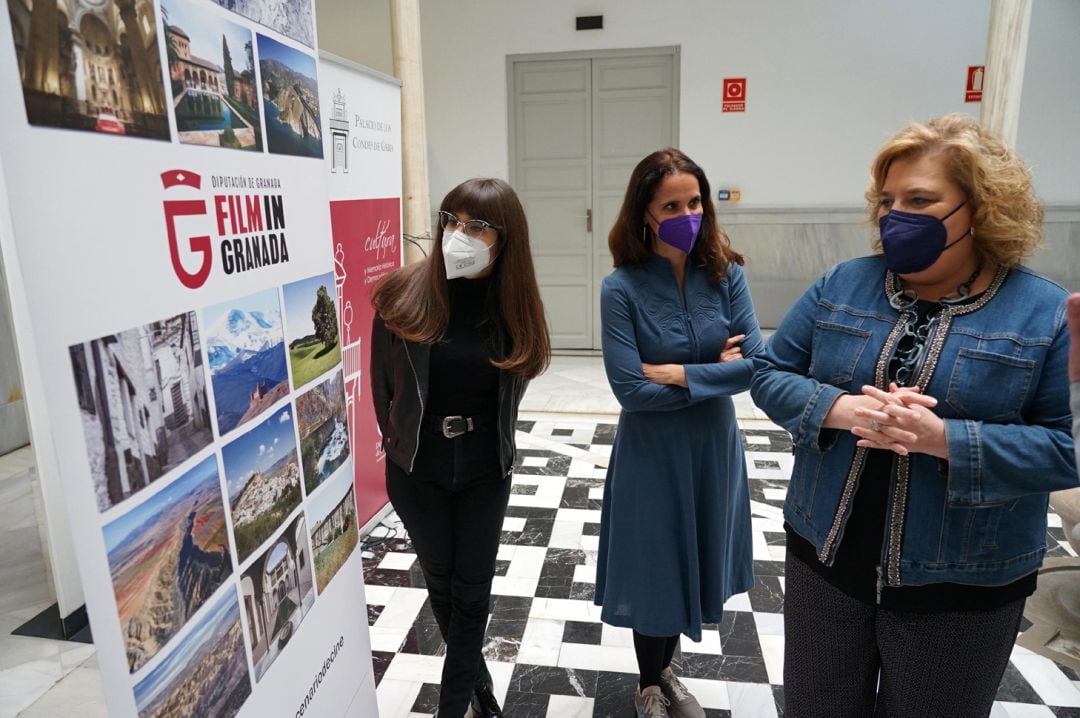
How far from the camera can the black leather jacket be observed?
6.36 ft

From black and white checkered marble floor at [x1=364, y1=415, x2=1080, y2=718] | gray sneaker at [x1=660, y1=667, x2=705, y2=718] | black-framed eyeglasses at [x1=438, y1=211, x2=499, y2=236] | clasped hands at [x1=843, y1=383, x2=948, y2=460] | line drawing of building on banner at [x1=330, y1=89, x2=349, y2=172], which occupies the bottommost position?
black and white checkered marble floor at [x1=364, y1=415, x2=1080, y2=718]

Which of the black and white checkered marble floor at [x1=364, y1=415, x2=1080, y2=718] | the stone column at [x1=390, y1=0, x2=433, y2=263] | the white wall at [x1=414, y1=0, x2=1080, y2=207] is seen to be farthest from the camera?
the white wall at [x1=414, y1=0, x2=1080, y2=207]

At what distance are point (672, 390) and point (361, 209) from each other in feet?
6.04

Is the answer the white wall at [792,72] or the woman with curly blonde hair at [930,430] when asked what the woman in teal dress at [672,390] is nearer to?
the woman with curly blonde hair at [930,430]

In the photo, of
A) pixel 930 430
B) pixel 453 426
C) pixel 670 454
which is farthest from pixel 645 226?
pixel 930 430

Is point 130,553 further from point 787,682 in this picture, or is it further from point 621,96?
point 621,96

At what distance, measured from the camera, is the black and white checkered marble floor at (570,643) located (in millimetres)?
2400

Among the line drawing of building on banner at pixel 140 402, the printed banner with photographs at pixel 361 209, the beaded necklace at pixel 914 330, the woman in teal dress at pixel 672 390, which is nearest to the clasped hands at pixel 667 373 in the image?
the woman in teal dress at pixel 672 390

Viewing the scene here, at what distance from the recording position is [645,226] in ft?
6.76

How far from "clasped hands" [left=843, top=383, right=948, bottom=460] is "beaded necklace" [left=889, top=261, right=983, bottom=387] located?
0.07 meters

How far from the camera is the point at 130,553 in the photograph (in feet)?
3.26

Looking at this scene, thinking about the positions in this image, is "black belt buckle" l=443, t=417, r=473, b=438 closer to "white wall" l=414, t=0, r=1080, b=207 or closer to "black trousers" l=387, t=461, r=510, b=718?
"black trousers" l=387, t=461, r=510, b=718

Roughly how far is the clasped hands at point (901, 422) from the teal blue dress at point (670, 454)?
65 cm

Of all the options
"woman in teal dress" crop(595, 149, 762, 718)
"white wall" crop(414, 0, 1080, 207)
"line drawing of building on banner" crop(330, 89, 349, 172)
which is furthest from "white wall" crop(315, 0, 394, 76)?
"woman in teal dress" crop(595, 149, 762, 718)
